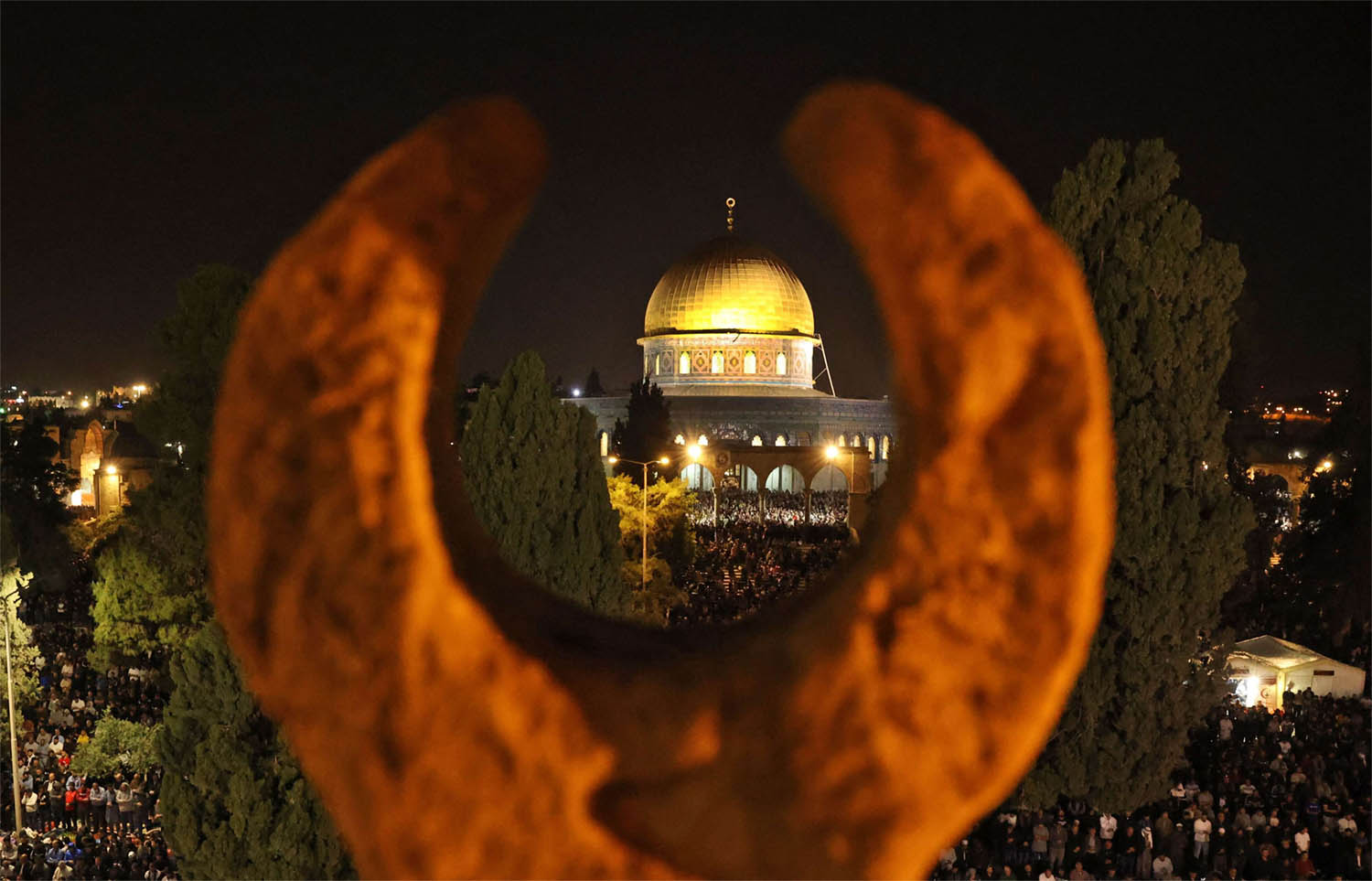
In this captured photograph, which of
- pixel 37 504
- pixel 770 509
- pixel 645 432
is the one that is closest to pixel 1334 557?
pixel 770 509

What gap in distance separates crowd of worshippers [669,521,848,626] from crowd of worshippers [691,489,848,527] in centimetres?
156

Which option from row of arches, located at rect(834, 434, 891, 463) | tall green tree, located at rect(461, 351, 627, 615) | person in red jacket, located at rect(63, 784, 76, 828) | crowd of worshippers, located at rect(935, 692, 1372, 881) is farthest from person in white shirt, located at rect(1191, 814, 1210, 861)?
row of arches, located at rect(834, 434, 891, 463)

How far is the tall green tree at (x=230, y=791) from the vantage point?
10.8 m

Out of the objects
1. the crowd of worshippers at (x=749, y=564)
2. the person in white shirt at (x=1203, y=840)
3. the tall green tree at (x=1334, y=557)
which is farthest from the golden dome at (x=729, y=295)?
the person in white shirt at (x=1203, y=840)

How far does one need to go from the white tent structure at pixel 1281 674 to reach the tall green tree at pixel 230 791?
13.2 metres

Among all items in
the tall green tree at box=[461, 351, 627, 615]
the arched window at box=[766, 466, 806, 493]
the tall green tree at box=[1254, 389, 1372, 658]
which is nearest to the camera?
the tall green tree at box=[461, 351, 627, 615]

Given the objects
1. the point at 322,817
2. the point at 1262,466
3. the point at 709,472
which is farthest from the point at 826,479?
the point at 322,817

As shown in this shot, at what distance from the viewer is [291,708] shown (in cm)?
266

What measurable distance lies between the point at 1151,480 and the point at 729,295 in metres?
45.4

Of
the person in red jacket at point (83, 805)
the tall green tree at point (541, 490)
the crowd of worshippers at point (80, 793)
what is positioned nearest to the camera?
the crowd of worshippers at point (80, 793)

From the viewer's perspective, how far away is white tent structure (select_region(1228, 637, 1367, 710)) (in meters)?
18.2

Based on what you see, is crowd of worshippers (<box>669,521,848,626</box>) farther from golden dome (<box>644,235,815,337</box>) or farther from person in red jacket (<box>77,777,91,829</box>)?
golden dome (<box>644,235,815,337</box>)

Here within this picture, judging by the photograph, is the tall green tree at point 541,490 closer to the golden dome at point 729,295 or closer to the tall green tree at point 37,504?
the tall green tree at point 37,504

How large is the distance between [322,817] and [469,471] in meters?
6.27
